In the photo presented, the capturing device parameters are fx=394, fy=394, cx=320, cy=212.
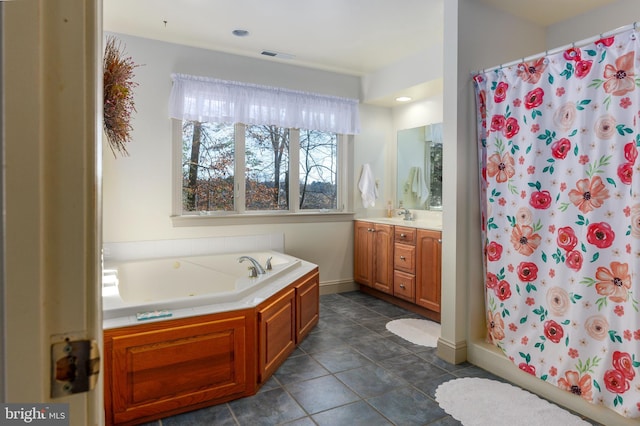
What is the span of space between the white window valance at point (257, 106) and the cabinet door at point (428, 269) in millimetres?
1692

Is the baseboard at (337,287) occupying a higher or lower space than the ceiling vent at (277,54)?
lower

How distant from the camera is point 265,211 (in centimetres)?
436

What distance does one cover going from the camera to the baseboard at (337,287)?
4.72 meters

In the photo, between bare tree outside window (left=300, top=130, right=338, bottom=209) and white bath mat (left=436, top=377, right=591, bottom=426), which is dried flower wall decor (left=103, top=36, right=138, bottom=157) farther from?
white bath mat (left=436, top=377, right=591, bottom=426)

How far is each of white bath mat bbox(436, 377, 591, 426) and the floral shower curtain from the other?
163mm

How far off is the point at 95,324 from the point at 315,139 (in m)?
4.25

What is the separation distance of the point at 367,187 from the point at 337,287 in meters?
1.27

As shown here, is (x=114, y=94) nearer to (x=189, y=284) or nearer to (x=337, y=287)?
(x=189, y=284)

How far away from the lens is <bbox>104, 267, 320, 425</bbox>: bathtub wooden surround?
2.09m

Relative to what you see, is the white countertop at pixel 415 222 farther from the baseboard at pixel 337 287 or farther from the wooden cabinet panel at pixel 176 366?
the wooden cabinet panel at pixel 176 366

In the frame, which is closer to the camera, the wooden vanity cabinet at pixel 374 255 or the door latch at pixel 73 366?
the door latch at pixel 73 366

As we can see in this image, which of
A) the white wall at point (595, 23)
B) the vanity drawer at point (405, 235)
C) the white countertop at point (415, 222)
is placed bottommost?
the vanity drawer at point (405, 235)

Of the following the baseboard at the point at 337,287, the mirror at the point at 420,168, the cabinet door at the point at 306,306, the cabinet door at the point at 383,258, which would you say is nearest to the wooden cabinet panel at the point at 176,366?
the cabinet door at the point at 306,306

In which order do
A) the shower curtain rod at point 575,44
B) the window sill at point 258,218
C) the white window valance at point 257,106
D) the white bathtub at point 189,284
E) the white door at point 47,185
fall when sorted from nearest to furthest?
the white door at point 47,185 < the shower curtain rod at point 575,44 < the white bathtub at point 189,284 < the white window valance at point 257,106 < the window sill at point 258,218
